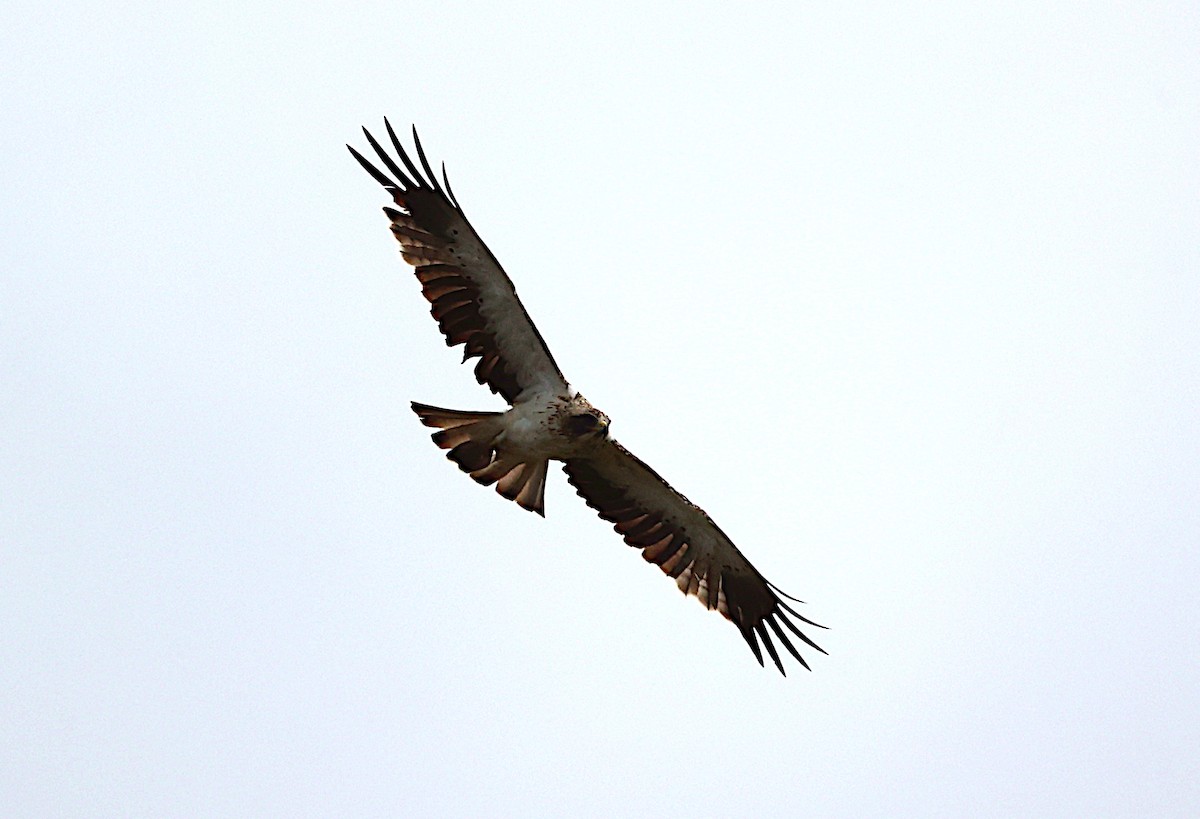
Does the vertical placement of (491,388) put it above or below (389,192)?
below

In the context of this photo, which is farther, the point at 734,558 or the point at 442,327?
the point at 734,558

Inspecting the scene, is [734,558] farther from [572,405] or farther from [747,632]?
[572,405]

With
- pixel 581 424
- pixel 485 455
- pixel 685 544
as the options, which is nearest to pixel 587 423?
pixel 581 424

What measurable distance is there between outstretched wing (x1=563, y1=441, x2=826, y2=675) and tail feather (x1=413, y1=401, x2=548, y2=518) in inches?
17.9

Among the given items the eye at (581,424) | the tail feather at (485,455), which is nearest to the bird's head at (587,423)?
the eye at (581,424)

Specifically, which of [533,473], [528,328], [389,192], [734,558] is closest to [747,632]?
[734,558]

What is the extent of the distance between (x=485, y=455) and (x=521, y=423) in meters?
0.45

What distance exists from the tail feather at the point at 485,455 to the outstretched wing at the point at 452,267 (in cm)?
54

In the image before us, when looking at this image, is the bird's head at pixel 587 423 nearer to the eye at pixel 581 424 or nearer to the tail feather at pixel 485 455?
the eye at pixel 581 424

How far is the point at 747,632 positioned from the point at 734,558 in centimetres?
71

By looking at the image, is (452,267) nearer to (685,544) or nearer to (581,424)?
(581,424)

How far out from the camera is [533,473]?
47.8 feet

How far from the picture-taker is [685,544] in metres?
15.4

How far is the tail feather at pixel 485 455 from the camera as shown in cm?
1420
